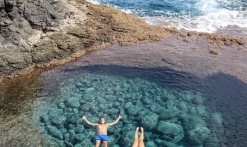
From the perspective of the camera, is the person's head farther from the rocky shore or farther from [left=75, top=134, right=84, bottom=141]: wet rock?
the rocky shore

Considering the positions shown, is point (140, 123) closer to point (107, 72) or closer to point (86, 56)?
point (107, 72)

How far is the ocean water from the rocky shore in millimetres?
2280

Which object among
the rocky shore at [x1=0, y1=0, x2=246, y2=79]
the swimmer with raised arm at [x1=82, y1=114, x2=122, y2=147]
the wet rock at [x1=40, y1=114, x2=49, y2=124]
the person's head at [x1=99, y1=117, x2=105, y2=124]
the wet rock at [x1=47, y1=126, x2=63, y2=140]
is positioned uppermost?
the rocky shore at [x1=0, y1=0, x2=246, y2=79]

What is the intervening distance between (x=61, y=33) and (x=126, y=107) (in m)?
6.32

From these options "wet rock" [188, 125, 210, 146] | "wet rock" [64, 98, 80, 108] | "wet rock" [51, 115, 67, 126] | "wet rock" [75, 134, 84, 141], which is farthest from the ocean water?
"wet rock" [75, 134, 84, 141]

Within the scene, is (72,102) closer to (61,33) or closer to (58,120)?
(58,120)

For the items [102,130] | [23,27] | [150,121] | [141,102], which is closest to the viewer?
[102,130]

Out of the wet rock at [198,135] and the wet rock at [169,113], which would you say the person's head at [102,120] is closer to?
the wet rock at [169,113]

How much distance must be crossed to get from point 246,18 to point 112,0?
1348cm

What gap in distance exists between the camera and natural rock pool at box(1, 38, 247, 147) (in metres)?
7.48

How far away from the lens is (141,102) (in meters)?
8.99

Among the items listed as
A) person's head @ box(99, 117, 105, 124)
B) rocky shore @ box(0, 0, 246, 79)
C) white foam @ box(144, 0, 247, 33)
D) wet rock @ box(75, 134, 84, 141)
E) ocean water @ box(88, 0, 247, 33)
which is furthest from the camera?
ocean water @ box(88, 0, 247, 33)

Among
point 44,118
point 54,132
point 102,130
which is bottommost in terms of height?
point 54,132

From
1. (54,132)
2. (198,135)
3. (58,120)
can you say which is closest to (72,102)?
(58,120)
